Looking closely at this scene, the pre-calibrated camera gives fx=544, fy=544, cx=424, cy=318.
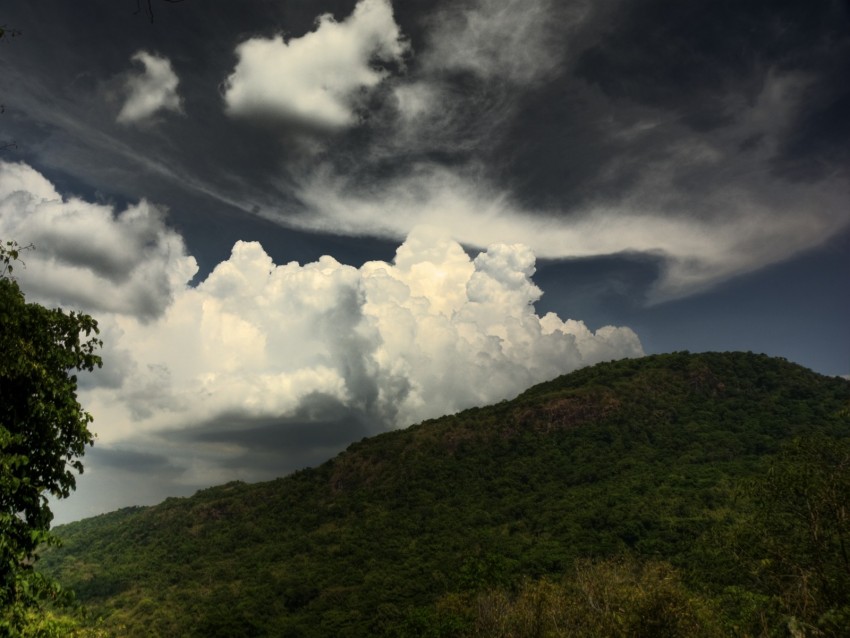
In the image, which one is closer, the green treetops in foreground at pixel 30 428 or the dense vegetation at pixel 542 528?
the green treetops in foreground at pixel 30 428

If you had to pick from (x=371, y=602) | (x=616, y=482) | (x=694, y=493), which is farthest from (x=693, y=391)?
(x=371, y=602)

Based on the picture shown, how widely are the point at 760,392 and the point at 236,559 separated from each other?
484 feet

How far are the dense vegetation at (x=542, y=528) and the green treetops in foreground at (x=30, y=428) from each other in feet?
67.0

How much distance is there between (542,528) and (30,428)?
108 metres

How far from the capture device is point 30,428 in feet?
38.3

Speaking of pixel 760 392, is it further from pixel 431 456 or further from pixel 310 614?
pixel 310 614

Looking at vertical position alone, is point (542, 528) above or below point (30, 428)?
below

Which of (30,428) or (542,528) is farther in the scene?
(542,528)

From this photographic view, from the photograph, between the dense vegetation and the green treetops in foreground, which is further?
the dense vegetation

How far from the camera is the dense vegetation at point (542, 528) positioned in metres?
24.2

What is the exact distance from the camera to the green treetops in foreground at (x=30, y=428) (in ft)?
32.2

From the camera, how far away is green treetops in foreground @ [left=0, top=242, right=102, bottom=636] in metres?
9.80

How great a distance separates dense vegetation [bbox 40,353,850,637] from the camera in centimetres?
2422

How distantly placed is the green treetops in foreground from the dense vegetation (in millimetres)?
20418
